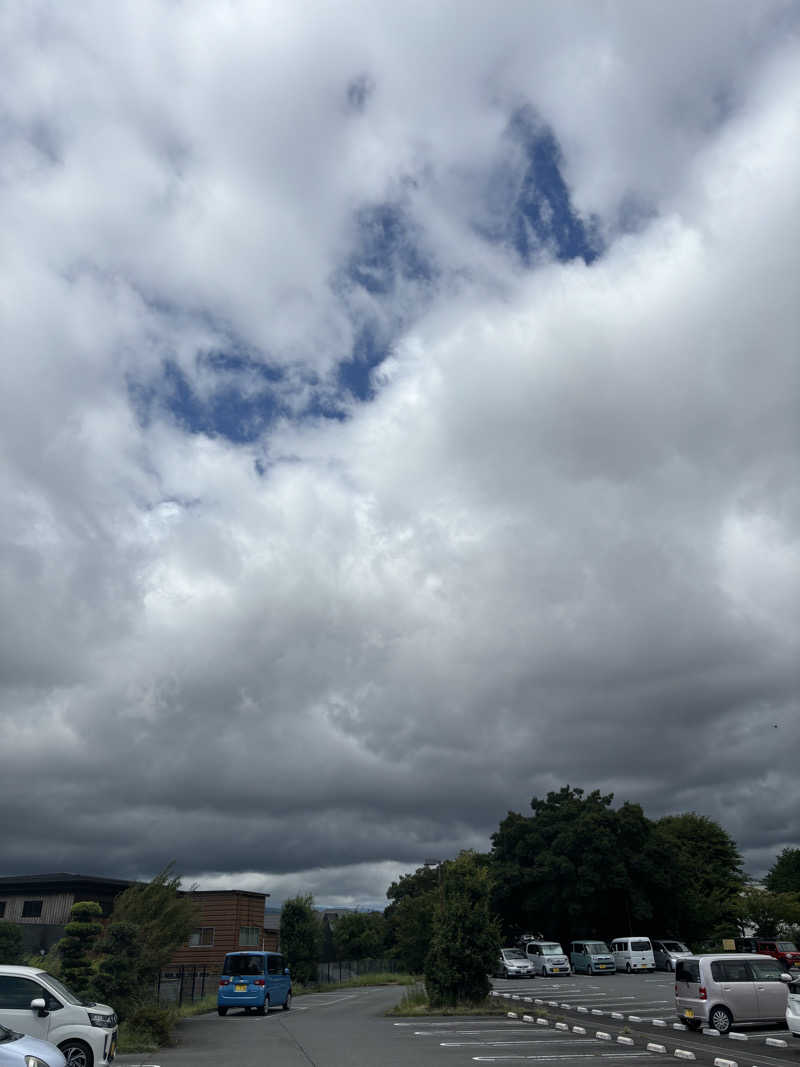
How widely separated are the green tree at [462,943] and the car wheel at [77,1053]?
14956 millimetres

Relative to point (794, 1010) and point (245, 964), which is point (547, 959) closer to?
point (245, 964)

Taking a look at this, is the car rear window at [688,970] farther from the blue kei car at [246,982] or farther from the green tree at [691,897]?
the green tree at [691,897]

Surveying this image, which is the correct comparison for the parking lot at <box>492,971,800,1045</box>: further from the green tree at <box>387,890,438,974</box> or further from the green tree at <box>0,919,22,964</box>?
the green tree at <box>0,919,22,964</box>

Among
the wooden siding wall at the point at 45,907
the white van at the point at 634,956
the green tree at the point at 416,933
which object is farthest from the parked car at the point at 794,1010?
the white van at the point at 634,956

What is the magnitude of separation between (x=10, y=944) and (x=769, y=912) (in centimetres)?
4571

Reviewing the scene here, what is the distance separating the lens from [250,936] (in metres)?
48.4

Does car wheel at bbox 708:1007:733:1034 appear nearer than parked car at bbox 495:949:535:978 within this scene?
Yes

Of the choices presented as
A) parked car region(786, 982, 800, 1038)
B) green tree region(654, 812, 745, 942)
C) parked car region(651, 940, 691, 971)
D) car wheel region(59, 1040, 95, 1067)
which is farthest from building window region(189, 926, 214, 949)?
parked car region(786, 982, 800, 1038)

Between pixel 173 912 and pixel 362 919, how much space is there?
210 feet

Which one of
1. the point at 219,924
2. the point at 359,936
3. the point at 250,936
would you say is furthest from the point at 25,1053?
the point at 359,936

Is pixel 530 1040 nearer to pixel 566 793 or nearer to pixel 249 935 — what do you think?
pixel 249 935

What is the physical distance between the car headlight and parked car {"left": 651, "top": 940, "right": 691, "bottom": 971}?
45.7 metres

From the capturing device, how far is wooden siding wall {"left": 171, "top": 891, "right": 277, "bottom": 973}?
150ft

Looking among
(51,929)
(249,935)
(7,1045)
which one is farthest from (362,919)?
(7,1045)
